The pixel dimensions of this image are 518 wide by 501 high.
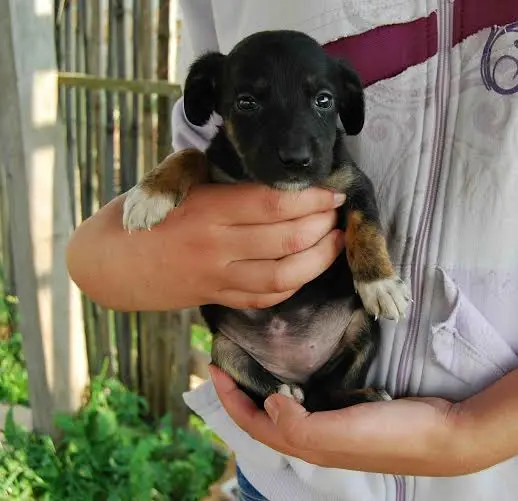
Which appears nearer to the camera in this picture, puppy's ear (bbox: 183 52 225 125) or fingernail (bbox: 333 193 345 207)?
fingernail (bbox: 333 193 345 207)

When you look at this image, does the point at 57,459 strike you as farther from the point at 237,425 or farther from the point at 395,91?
the point at 395,91

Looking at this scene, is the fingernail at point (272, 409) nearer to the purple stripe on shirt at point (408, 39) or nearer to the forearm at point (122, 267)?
the forearm at point (122, 267)

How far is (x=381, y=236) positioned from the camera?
1.39 metres

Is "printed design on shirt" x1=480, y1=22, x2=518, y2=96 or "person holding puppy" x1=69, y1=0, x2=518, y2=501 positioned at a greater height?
"printed design on shirt" x1=480, y1=22, x2=518, y2=96

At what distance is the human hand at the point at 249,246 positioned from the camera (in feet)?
4.45

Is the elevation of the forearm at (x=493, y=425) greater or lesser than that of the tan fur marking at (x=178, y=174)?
lesser

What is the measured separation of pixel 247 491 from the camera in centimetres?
163

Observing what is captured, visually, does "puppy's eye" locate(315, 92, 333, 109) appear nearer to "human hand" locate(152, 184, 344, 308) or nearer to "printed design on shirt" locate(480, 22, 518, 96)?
"human hand" locate(152, 184, 344, 308)

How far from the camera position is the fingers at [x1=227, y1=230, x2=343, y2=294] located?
4.41 feet

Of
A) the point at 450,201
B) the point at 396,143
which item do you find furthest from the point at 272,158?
the point at 450,201

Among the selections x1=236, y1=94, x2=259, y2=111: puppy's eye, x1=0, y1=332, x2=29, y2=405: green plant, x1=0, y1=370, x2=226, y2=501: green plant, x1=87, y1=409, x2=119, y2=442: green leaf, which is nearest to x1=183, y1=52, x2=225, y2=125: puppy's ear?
x1=236, y1=94, x2=259, y2=111: puppy's eye

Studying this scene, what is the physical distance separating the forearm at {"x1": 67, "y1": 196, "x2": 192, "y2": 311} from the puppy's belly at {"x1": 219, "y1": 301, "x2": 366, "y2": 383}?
0.76ft

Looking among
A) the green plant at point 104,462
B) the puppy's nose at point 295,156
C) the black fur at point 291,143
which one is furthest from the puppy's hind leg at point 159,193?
the green plant at point 104,462

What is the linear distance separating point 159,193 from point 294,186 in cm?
31
